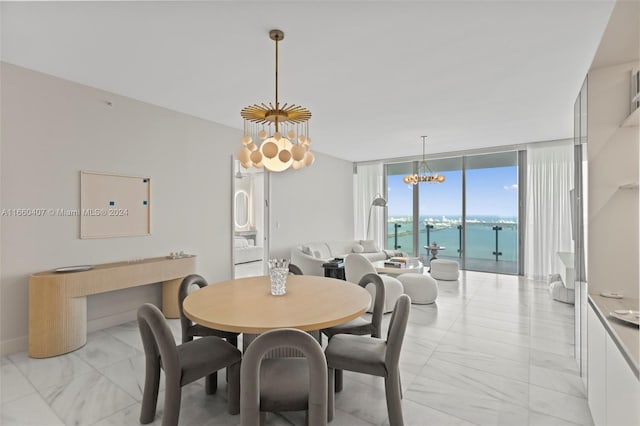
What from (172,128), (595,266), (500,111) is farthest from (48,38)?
(500,111)

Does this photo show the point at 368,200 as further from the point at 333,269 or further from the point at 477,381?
the point at 477,381

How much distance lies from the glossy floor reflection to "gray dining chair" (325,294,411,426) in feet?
0.83

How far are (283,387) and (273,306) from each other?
1.55 ft

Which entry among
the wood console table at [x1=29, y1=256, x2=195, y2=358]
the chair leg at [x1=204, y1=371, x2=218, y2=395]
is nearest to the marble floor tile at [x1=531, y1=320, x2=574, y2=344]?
the chair leg at [x1=204, y1=371, x2=218, y2=395]

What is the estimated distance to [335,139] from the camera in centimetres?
596

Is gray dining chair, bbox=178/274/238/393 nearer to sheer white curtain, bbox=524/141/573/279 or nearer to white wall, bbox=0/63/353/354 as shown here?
white wall, bbox=0/63/353/354

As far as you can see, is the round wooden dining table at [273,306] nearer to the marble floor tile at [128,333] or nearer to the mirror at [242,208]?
the marble floor tile at [128,333]

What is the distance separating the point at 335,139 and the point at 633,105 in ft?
14.5

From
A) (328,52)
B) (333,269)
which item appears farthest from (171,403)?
(333,269)

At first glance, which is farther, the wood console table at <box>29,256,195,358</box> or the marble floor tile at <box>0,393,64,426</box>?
the wood console table at <box>29,256,195,358</box>

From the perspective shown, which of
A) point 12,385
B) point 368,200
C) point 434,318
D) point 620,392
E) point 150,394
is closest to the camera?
point 620,392

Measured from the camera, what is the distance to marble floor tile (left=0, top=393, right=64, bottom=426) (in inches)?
77.6

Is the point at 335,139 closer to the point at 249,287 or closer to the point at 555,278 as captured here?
the point at 249,287

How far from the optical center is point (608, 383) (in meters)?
1.55
